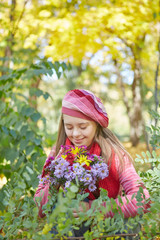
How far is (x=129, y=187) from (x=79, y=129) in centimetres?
44

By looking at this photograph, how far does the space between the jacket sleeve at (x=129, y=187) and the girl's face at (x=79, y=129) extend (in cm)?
21

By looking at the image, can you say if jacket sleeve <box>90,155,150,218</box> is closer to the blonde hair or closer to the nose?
the blonde hair

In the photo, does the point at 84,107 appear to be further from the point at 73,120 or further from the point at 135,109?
the point at 135,109

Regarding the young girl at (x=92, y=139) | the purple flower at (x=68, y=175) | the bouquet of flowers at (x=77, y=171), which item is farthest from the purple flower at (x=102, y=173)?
the young girl at (x=92, y=139)

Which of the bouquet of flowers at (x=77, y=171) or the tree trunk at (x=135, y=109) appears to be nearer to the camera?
the bouquet of flowers at (x=77, y=171)

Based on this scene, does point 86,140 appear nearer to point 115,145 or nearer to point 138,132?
point 115,145

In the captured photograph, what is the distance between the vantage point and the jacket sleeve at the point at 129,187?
4.09 feet

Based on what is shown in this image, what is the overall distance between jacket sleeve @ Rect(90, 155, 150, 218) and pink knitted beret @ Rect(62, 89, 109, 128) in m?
0.26

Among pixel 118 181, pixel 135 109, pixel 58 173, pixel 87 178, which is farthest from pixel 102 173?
pixel 135 109

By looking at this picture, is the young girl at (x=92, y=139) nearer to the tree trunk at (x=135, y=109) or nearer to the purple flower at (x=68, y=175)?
the purple flower at (x=68, y=175)

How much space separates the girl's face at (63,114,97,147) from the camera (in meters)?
1.55

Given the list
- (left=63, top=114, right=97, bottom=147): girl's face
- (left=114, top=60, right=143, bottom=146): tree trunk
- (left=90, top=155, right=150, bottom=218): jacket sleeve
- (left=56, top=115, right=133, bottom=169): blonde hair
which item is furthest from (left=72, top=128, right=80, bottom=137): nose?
(left=114, top=60, right=143, bottom=146): tree trunk

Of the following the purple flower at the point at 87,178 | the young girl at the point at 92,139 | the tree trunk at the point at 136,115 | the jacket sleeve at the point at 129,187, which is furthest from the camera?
the tree trunk at the point at 136,115

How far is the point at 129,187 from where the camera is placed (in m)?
1.40
